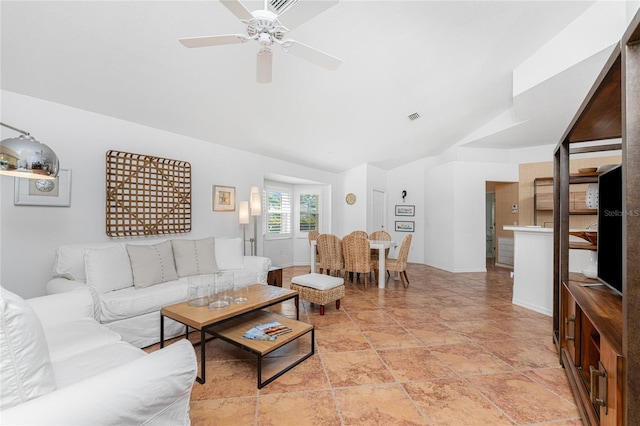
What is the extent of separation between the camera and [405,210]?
7.43 m

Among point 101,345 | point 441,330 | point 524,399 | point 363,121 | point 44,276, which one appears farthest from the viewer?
point 363,121

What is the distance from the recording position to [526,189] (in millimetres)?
6066

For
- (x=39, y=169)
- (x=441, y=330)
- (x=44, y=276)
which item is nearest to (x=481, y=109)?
(x=441, y=330)

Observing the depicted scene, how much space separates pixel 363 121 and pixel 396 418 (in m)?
3.82

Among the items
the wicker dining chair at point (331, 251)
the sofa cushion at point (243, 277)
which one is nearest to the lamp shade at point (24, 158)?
the sofa cushion at point (243, 277)

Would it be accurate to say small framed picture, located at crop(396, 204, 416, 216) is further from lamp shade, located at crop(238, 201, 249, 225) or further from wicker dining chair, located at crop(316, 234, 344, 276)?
lamp shade, located at crop(238, 201, 249, 225)

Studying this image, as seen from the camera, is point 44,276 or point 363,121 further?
point 363,121

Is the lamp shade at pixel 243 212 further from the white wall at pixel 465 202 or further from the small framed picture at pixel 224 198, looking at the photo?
the white wall at pixel 465 202

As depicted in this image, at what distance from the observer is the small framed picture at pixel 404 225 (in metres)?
7.36

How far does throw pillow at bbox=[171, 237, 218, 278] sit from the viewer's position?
3258 mm

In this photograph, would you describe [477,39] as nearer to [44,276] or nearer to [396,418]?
[396,418]

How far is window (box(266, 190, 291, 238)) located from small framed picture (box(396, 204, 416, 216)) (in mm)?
3001

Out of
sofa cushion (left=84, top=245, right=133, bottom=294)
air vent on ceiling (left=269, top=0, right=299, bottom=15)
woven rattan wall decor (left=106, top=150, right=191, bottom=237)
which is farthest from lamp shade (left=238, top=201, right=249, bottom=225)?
air vent on ceiling (left=269, top=0, right=299, bottom=15)

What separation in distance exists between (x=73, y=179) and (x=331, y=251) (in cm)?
349
